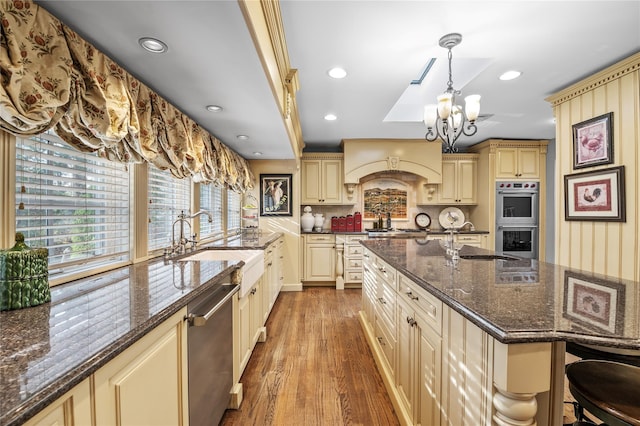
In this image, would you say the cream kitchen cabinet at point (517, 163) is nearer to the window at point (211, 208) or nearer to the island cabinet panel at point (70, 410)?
the window at point (211, 208)

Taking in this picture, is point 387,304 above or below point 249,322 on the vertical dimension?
above

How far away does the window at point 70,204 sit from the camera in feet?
3.96

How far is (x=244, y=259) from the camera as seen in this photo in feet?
7.58

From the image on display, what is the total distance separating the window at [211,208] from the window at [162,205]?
1.74ft

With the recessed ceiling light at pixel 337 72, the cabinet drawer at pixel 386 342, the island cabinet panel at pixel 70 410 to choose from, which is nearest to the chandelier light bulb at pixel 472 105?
the recessed ceiling light at pixel 337 72

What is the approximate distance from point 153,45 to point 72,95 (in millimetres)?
403

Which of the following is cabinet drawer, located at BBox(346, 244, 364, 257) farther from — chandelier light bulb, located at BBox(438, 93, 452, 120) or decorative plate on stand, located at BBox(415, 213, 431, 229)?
chandelier light bulb, located at BBox(438, 93, 452, 120)

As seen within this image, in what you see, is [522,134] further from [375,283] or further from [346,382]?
[346,382]

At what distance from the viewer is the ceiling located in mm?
1192

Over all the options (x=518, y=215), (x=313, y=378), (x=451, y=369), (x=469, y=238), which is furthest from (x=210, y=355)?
(x=518, y=215)

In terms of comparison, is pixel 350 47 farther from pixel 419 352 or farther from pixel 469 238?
pixel 469 238

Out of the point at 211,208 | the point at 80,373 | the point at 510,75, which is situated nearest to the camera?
the point at 80,373

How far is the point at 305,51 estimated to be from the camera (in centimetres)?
214

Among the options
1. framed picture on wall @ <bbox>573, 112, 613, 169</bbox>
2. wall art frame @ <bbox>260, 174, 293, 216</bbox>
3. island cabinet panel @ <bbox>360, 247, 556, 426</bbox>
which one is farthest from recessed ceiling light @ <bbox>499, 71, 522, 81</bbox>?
wall art frame @ <bbox>260, 174, 293, 216</bbox>
